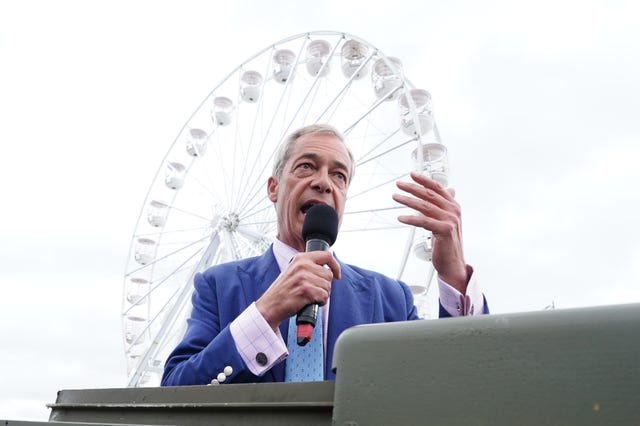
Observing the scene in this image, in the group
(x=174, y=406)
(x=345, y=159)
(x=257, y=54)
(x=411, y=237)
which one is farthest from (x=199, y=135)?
(x=174, y=406)

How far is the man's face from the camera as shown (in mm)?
2189

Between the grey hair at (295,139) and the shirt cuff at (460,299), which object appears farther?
the grey hair at (295,139)

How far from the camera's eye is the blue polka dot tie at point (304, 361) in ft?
5.41

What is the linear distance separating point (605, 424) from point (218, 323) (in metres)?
1.43

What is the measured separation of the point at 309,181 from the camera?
87.1 inches

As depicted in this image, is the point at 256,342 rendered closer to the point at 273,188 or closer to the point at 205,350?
the point at 205,350

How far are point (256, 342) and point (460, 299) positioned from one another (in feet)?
2.36

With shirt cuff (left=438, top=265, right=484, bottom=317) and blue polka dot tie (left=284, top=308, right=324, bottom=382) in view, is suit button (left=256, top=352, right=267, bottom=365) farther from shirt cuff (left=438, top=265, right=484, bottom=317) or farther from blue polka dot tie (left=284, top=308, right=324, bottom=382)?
shirt cuff (left=438, top=265, right=484, bottom=317)

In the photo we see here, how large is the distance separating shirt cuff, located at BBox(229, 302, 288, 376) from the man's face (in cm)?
74

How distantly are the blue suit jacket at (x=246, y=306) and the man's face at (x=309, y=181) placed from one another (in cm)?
14

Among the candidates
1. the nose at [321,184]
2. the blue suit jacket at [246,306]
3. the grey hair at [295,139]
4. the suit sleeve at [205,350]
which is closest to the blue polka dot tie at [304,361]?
the blue suit jacket at [246,306]

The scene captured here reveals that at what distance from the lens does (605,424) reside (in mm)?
558

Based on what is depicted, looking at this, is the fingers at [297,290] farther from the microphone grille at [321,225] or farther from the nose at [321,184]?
the nose at [321,184]

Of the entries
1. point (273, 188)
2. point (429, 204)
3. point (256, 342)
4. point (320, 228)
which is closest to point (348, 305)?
point (320, 228)
